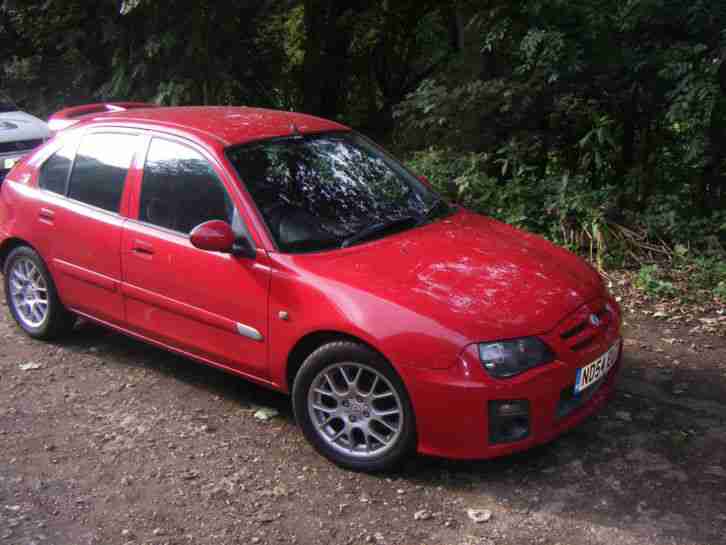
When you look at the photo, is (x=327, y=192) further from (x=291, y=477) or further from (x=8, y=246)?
(x=8, y=246)

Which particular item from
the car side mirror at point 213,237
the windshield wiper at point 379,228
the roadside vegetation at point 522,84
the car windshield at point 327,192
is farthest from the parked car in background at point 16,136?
the windshield wiper at point 379,228

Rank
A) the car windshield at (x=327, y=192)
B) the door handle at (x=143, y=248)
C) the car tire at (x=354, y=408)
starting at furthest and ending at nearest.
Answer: the door handle at (x=143, y=248), the car windshield at (x=327, y=192), the car tire at (x=354, y=408)

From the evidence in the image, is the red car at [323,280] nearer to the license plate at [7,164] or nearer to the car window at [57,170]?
the car window at [57,170]

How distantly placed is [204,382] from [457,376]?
7.15ft

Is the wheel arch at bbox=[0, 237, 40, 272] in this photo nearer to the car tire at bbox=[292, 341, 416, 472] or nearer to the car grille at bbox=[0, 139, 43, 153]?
the car tire at bbox=[292, 341, 416, 472]

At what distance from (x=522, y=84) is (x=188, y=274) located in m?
4.69

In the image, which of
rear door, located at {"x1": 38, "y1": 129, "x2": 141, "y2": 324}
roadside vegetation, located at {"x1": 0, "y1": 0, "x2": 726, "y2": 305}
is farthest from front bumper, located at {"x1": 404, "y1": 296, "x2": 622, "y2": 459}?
roadside vegetation, located at {"x1": 0, "y1": 0, "x2": 726, "y2": 305}

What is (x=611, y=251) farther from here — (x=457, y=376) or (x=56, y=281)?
(x=56, y=281)

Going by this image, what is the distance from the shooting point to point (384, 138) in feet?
39.1

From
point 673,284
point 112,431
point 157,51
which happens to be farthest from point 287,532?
point 157,51

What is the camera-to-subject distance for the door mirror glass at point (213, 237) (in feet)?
14.9

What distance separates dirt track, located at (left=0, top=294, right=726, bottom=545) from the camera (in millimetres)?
3938

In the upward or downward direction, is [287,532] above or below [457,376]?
below

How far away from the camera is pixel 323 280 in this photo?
173 inches
